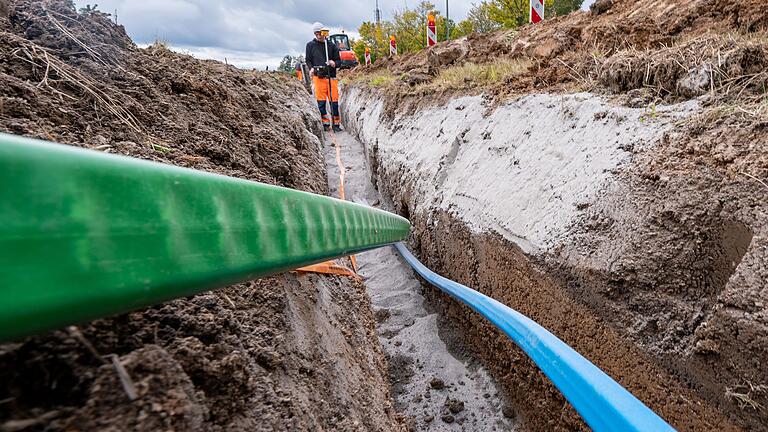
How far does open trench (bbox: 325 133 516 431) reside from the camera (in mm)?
2424

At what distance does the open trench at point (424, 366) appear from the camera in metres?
2.42

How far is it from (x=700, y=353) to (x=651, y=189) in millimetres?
697

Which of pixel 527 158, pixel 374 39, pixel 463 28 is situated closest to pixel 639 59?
pixel 527 158

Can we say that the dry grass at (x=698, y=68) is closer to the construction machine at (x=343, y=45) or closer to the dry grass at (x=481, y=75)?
the dry grass at (x=481, y=75)

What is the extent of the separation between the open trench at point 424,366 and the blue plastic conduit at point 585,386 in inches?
36.6

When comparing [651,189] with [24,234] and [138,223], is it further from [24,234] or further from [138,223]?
[24,234]

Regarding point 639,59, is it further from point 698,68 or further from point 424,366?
point 424,366

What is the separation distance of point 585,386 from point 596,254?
0.80 m

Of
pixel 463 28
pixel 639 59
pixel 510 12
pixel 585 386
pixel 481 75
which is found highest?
pixel 463 28

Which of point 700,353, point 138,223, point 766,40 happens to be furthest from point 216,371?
point 766,40

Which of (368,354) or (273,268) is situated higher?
(273,268)

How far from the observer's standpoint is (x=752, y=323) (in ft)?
4.42

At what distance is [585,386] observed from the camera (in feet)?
4.11

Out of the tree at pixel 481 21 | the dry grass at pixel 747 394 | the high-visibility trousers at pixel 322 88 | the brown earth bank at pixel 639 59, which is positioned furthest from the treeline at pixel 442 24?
the dry grass at pixel 747 394
